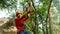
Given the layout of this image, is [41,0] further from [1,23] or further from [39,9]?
[1,23]

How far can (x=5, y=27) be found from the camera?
922 cm

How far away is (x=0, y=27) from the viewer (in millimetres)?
9156

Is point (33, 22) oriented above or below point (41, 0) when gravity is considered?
below

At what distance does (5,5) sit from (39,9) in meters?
3.26

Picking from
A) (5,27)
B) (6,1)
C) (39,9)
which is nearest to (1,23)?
(5,27)

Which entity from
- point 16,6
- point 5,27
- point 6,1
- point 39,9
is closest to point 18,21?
point 5,27

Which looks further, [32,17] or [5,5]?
[5,5]

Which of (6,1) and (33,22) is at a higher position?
(6,1)

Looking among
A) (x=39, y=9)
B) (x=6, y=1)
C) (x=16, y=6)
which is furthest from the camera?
(x=16, y=6)

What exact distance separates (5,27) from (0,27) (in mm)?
195

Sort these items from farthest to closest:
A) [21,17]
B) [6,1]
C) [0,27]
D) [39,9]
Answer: [6,1]
[39,9]
[0,27]
[21,17]

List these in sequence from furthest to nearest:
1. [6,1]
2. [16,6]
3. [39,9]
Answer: [16,6]
[6,1]
[39,9]

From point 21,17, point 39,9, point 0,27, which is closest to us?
point 21,17

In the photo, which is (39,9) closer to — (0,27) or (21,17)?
(0,27)
